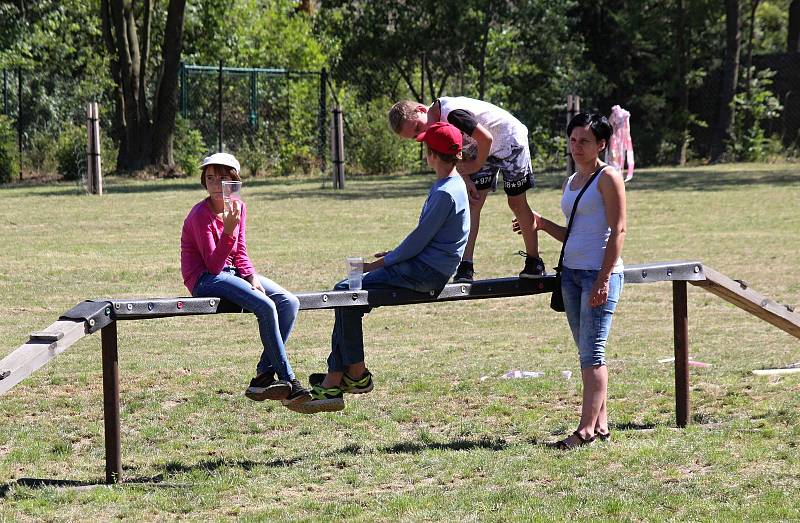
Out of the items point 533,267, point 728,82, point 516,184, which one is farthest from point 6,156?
point 533,267

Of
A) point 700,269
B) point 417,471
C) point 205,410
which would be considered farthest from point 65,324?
point 700,269

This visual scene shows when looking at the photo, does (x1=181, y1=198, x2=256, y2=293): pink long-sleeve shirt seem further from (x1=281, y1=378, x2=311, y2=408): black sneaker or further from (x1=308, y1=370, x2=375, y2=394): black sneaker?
(x1=308, y1=370, x2=375, y2=394): black sneaker

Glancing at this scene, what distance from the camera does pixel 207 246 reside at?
21.9 feet

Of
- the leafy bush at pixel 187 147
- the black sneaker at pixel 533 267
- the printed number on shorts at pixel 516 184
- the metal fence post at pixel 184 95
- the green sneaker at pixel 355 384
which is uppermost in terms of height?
the metal fence post at pixel 184 95

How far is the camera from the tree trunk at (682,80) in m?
34.4

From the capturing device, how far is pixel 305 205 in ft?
74.3

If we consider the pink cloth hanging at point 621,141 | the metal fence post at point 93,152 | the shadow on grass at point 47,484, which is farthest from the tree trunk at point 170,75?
the shadow on grass at point 47,484

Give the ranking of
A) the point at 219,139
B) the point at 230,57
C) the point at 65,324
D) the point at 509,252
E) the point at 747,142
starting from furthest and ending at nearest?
the point at 230,57, the point at 747,142, the point at 219,139, the point at 509,252, the point at 65,324

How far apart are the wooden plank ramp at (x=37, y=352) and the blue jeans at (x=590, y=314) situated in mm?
2629

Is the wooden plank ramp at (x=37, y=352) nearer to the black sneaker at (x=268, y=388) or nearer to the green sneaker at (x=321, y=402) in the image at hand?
the black sneaker at (x=268, y=388)

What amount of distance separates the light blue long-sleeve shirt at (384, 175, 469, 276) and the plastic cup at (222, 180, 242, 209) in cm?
90

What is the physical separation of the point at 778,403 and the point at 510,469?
2.42m

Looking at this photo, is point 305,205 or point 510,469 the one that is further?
point 305,205

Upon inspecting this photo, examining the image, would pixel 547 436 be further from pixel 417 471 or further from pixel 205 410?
pixel 205 410
